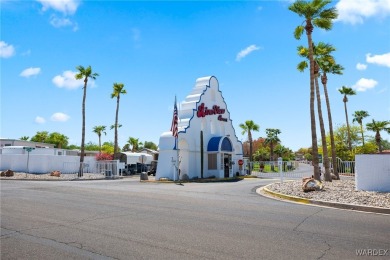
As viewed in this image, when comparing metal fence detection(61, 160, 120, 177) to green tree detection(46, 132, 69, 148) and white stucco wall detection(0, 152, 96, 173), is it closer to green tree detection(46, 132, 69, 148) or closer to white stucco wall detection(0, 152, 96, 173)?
white stucco wall detection(0, 152, 96, 173)

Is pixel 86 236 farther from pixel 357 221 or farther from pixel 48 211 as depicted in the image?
pixel 357 221

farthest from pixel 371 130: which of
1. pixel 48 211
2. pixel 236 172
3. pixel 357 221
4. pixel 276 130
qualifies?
pixel 48 211

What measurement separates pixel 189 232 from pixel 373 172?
36.6ft

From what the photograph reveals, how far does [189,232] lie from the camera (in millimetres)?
7188

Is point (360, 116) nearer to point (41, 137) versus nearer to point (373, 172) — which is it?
point (373, 172)

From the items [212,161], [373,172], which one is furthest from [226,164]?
[373,172]

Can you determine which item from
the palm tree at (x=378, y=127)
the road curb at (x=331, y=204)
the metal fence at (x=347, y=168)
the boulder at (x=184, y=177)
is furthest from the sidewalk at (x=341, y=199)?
the palm tree at (x=378, y=127)

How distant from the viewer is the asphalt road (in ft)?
18.8

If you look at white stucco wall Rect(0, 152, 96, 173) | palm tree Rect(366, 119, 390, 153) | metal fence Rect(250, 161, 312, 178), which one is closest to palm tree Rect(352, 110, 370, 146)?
palm tree Rect(366, 119, 390, 153)

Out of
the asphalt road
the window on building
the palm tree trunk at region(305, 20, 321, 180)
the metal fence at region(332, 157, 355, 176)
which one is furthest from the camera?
the window on building

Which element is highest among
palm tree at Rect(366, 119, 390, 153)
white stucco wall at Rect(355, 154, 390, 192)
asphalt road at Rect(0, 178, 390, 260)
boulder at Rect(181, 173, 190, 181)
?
palm tree at Rect(366, 119, 390, 153)

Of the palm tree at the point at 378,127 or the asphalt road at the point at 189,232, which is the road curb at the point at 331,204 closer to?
the asphalt road at the point at 189,232

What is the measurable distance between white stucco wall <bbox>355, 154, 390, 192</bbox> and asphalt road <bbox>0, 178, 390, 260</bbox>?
17.0 feet

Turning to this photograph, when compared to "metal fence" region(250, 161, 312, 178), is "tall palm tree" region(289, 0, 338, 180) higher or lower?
higher
